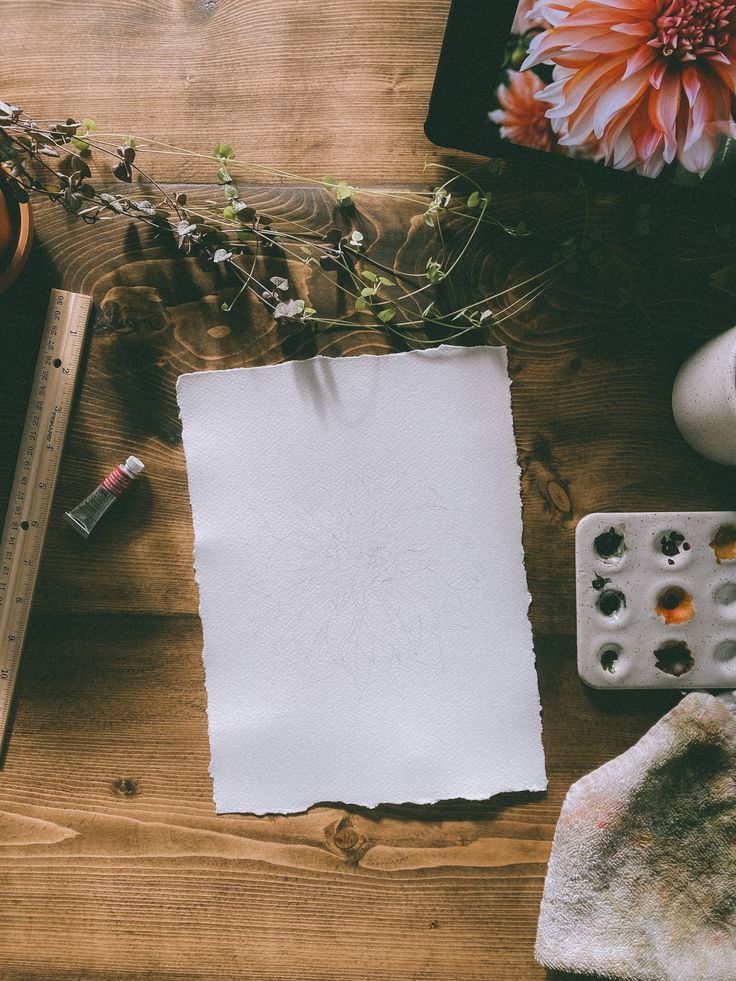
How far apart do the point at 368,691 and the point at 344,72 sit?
62 cm

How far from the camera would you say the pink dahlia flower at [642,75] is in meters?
0.55

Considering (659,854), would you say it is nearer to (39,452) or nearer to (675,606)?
(675,606)

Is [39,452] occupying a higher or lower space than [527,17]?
lower

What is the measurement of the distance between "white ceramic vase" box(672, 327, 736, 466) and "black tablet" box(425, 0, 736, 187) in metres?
0.15

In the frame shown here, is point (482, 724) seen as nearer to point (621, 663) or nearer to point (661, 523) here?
point (621, 663)

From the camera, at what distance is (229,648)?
687 mm

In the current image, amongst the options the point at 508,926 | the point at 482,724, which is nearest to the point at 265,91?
the point at 482,724

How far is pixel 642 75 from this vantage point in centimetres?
57

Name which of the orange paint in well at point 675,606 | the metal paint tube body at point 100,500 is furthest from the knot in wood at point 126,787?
the orange paint in well at point 675,606

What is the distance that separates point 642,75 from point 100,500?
0.61m

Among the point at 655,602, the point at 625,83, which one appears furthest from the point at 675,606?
the point at 625,83

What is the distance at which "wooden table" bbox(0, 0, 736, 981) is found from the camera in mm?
679

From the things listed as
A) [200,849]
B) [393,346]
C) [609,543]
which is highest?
[393,346]

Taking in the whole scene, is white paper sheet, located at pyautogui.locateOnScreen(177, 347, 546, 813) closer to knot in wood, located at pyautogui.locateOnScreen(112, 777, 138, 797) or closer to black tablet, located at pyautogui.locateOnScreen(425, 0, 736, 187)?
knot in wood, located at pyautogui.locateOnScreen(112, 777, 138, 797)
